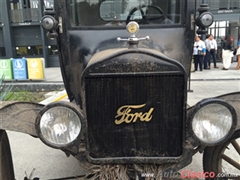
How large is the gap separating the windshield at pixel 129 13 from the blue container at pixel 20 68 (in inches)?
330

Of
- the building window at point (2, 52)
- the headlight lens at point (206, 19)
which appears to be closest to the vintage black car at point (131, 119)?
the headlight lens at point (206, 19)

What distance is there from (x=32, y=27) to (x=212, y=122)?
16.3 m

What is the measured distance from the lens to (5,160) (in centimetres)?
249

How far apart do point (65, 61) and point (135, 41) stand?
1118 millimetres

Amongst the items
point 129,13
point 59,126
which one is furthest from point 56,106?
point 129,13

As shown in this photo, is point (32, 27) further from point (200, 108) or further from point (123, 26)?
point (200, 108)

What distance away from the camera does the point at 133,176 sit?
6.95ft

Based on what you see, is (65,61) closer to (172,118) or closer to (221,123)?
(172,118)

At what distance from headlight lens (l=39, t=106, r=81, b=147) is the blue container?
932 cm

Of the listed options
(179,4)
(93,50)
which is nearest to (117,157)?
(93,50)

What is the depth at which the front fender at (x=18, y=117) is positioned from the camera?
2.19m

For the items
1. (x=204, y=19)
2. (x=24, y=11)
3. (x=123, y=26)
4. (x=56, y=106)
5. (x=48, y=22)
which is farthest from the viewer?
(x=24, y=11)

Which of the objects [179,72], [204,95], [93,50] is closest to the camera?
[179,72]

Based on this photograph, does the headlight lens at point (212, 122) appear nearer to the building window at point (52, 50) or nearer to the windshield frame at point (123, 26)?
the windshield frame at point (123, 26)
